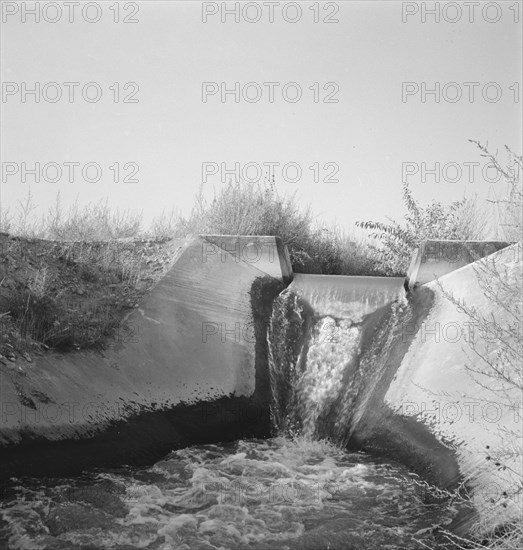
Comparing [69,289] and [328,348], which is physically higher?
[69,289]

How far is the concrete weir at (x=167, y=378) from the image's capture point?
4.74 m

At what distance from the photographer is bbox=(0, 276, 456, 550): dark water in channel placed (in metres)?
3.82

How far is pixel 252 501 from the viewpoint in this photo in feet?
14.5

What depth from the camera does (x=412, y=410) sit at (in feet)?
17.8

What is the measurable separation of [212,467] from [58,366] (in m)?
1.62

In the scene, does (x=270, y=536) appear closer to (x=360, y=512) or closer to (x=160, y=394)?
(x=360, y=512)

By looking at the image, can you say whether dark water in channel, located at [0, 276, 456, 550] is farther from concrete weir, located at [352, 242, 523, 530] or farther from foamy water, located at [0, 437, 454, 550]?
concrete weir, located at [352, 242, 523, 530]

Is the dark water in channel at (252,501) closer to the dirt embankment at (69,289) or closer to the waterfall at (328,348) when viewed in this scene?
the waterfall at (328,348)

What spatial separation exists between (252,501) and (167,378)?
188cm

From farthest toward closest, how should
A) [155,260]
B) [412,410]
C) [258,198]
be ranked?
[258,198] < [155,260] < [412,410]

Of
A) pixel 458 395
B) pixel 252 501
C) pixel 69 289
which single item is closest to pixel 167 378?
pixel 69 289

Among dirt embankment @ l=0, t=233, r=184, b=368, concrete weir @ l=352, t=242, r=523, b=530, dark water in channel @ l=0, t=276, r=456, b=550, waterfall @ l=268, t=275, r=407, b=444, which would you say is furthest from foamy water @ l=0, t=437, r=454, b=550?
dirt embankment @ l=0, t=233, r=184, b=368

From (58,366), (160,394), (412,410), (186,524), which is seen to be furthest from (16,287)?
(412,410)

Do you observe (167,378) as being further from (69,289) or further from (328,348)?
(328,348)
